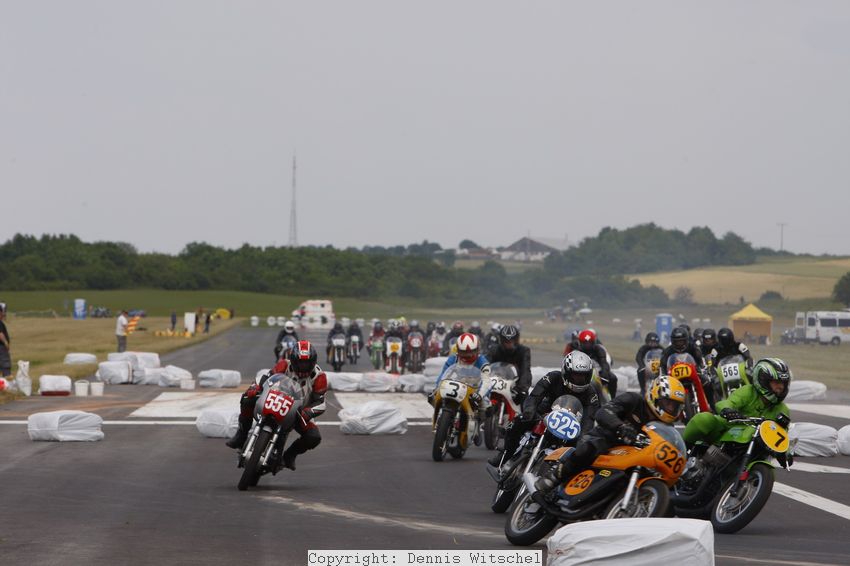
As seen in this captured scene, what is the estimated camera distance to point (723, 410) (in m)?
10.9

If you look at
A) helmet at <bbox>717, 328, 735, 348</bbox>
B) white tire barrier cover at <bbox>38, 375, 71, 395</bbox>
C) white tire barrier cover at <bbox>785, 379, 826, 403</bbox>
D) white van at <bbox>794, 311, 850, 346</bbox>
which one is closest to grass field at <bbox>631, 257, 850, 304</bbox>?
white van at <bbox>794, 311, 850, 346</bbox>

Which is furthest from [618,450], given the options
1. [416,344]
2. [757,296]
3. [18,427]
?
[757,296]

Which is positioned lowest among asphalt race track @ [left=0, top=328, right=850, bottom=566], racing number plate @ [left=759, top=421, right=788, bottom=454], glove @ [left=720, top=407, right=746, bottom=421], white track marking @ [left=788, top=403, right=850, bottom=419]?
A: white track marking @ [left=788, top=403, right=850, bottom=419]

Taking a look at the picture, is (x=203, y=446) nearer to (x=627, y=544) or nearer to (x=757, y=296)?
(x=627, y=544)

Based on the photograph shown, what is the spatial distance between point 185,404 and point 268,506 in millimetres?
12642

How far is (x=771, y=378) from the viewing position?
10.7 metres

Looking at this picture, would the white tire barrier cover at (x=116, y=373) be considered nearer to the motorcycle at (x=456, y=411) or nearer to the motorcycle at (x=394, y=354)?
the motorcycle at (x=394, y=354)

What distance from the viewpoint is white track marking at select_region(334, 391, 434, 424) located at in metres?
23.0

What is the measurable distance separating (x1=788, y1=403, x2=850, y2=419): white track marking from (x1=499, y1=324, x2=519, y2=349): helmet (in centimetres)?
1008

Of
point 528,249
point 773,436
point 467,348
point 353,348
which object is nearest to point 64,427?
point 467,348

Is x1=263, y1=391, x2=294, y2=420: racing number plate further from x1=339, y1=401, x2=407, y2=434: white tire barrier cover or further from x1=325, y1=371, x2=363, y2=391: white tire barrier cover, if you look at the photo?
x1=325, y1=371, x2=363, y2=391: white tire barrier cover

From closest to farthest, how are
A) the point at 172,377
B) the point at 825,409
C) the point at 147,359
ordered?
the point at 825,409, the point at 172,377, the point at 147,359

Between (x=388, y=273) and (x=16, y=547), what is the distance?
13918 cm

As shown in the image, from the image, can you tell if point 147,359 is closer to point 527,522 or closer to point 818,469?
point 818,469
